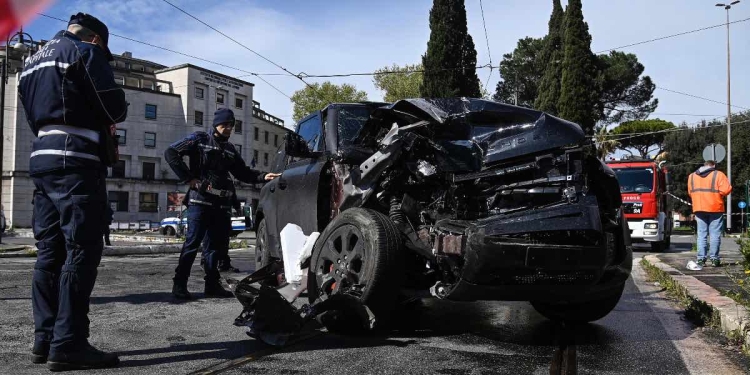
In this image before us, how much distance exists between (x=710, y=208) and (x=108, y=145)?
26.7ft

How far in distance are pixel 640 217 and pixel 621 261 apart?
1214cm

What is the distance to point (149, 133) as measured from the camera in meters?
48.9

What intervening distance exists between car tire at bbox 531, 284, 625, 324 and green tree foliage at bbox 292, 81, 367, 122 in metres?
42.3

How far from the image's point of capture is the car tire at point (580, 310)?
425 centimetres

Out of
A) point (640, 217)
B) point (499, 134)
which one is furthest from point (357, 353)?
point (640, 217)

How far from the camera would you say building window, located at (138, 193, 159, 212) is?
48.3 m

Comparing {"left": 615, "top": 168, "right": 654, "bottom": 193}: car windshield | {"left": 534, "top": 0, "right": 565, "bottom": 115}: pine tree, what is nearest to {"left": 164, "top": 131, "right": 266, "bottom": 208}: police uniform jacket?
{"left": 615, "top": 168, "right": 654, "bottom": 193}: car windshield

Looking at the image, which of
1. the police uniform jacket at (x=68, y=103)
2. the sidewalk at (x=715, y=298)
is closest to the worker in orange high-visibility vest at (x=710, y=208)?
the sidewalk at (x=715, y=298)

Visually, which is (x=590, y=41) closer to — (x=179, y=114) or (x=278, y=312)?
(x=179, y=114)

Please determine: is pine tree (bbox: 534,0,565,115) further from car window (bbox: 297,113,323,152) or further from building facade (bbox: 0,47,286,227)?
car window (bbox: 297,113,323,152)

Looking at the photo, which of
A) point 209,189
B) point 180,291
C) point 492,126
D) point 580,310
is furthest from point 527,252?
point 180,291

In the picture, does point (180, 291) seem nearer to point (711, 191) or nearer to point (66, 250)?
point (66, 250)

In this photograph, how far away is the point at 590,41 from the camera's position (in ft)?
116

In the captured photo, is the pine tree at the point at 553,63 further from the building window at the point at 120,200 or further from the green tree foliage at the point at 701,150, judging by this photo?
the building window at the point at 120,200
